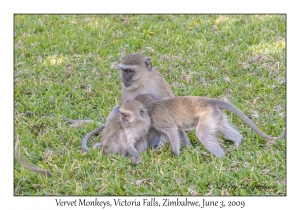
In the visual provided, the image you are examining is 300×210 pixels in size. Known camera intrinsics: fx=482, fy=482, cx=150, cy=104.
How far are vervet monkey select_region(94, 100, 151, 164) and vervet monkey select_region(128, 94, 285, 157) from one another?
0.29ft

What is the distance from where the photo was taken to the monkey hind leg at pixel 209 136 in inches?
230

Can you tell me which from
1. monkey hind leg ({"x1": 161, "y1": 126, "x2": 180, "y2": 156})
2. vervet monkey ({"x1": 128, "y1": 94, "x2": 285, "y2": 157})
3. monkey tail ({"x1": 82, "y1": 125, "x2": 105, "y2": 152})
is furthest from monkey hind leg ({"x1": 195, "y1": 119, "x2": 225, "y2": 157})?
monkey tail ({"x1": 82, "y1": 125, "x2": 105, "y2": 152})

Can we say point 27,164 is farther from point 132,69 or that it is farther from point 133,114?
point 132,69

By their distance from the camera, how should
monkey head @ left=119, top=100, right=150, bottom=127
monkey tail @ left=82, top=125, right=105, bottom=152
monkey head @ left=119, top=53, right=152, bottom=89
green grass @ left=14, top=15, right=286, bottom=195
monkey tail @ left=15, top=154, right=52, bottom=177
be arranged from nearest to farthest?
green grass @ left=14, top=15, right=286, bottom=195 → monkey tail @ left=15, top=154, right=52, bottom=177 → monkey head @ left=119, top=100, right=150, bottom=127 → monkey tail @ left=82, top=125, right=105, bottom=152 → monkey head @ left=119, top=53, right=152, bottom=89

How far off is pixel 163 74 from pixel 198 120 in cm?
264

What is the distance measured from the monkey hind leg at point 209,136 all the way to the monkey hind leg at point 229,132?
264mm

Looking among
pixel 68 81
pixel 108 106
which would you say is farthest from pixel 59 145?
pixel 68 81

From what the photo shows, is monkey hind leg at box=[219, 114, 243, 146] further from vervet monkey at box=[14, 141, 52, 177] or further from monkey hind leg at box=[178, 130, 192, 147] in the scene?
vervet monkey at box=[14, 141, 52, 177]

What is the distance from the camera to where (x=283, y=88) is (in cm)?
785

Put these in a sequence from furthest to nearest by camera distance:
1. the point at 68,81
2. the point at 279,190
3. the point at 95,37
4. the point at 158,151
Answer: the point at 95,37
the point at 68,81
the point at 158,151
the point at 279,190

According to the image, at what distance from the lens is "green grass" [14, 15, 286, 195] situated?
5328 millimetres

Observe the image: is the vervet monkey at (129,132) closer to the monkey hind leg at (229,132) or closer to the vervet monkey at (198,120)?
the vervet monkey at (198,120)

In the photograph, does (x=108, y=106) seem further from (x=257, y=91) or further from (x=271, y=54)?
(x=271, y=54)

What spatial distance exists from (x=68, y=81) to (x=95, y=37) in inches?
73.8
